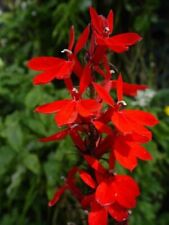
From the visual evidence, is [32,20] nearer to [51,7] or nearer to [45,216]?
[51,7]

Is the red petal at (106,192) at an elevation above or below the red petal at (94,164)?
below

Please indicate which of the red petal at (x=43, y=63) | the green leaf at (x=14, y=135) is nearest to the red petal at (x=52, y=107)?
the red petal at (x=43, y=63)

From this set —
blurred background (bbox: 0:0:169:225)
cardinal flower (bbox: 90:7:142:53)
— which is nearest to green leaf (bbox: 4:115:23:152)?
blurred background (bbox: 0:0:169:225)

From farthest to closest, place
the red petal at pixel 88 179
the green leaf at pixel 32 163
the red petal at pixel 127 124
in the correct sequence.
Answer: the green leaf at pixel 32 163
the red petal at pixel 88 179
the red petal at pixel 127 124

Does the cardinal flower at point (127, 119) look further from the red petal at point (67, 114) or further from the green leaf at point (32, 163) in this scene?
the green leaf at point (32, 163)

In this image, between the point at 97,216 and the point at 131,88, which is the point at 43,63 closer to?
the point at 131,88

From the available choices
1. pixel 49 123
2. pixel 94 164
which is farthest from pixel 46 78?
pixel 49 123
